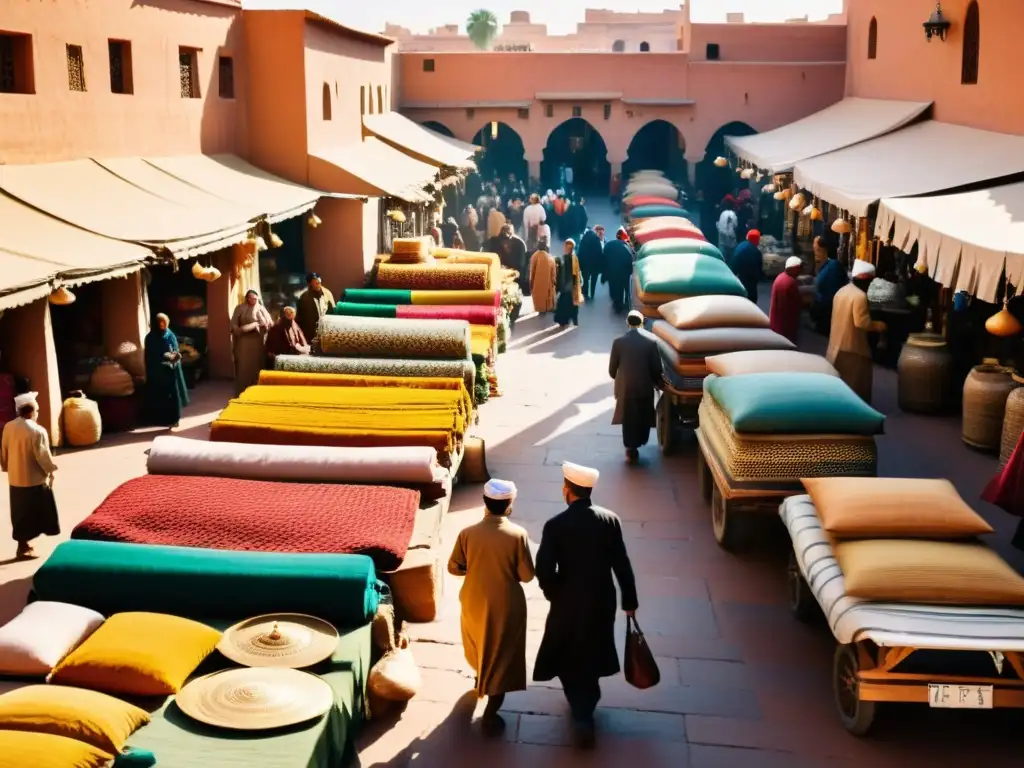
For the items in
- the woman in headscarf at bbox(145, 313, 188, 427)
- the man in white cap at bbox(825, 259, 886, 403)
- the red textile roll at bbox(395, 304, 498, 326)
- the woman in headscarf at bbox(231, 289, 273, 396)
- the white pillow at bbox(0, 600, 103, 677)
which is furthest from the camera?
the red textile roll at bbox(395, 304, 498, 326)

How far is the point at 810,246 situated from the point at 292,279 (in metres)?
9.10

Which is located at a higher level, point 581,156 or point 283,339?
point 581,156

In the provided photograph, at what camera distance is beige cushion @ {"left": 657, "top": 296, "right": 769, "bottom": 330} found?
11750 millimetres

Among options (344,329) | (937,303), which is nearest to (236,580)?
(344,329)

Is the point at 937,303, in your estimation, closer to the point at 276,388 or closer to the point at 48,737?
the point at 276,388

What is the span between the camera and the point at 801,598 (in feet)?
25.1

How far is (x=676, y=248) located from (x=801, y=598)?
9965mm

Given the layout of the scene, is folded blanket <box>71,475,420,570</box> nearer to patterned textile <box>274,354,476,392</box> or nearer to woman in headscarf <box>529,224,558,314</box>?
patterned textile <box>274,354,476,392</box>

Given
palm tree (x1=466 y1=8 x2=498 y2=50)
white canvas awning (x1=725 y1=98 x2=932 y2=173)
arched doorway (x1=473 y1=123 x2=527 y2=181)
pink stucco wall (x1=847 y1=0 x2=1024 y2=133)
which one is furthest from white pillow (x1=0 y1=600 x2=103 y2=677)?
palm tree (x1=466 y1=8 x2=498 y2=50)

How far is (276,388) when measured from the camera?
9992 millimetres

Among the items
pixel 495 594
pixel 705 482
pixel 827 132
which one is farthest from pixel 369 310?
pixel 827 132

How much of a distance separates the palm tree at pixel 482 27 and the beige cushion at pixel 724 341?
50509 mm

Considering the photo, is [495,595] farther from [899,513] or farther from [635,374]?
[635,374]

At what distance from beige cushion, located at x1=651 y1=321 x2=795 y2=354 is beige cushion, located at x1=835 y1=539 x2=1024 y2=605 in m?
4.96
